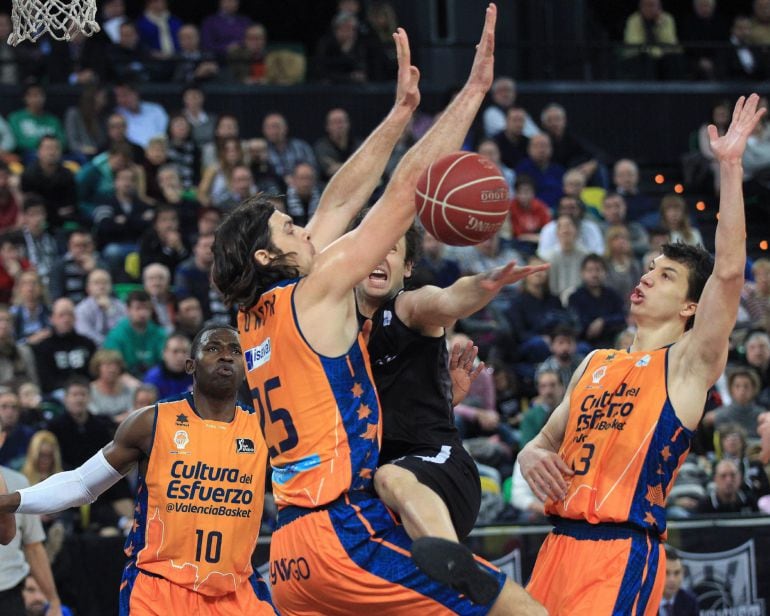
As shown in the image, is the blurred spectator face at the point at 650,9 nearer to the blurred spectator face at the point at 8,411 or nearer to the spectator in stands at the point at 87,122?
the spectator in stands at the point at 87,122

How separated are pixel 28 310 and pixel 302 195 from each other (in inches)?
127

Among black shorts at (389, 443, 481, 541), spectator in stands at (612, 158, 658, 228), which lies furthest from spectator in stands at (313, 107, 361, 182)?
black shorts at (389, 443, 481, 541)

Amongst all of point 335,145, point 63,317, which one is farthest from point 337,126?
point 63,317

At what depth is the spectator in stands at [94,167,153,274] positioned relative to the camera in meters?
14.6

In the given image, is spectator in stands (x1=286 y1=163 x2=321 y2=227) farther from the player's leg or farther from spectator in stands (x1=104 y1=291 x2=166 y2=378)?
the player's leg

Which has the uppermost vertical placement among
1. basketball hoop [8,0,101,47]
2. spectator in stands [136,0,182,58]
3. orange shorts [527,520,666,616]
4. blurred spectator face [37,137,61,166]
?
basketball hoop [8,0,101,47]

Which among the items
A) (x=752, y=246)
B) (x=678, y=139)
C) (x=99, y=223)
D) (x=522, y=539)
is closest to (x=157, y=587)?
(x=522, y=539)

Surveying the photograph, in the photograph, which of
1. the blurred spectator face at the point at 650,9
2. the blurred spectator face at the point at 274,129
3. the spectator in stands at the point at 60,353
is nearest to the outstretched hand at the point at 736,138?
the spectator in stands at the point at 60,353

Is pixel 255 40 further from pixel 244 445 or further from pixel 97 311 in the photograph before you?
pixel 244 445

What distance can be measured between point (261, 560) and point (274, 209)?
15.7 ft

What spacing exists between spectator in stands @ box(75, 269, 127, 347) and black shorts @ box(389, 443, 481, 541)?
776cm

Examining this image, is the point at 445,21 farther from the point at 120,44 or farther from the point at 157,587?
the point at 157,587

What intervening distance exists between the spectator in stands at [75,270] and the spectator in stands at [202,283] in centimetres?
87

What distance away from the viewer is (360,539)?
5.62m
